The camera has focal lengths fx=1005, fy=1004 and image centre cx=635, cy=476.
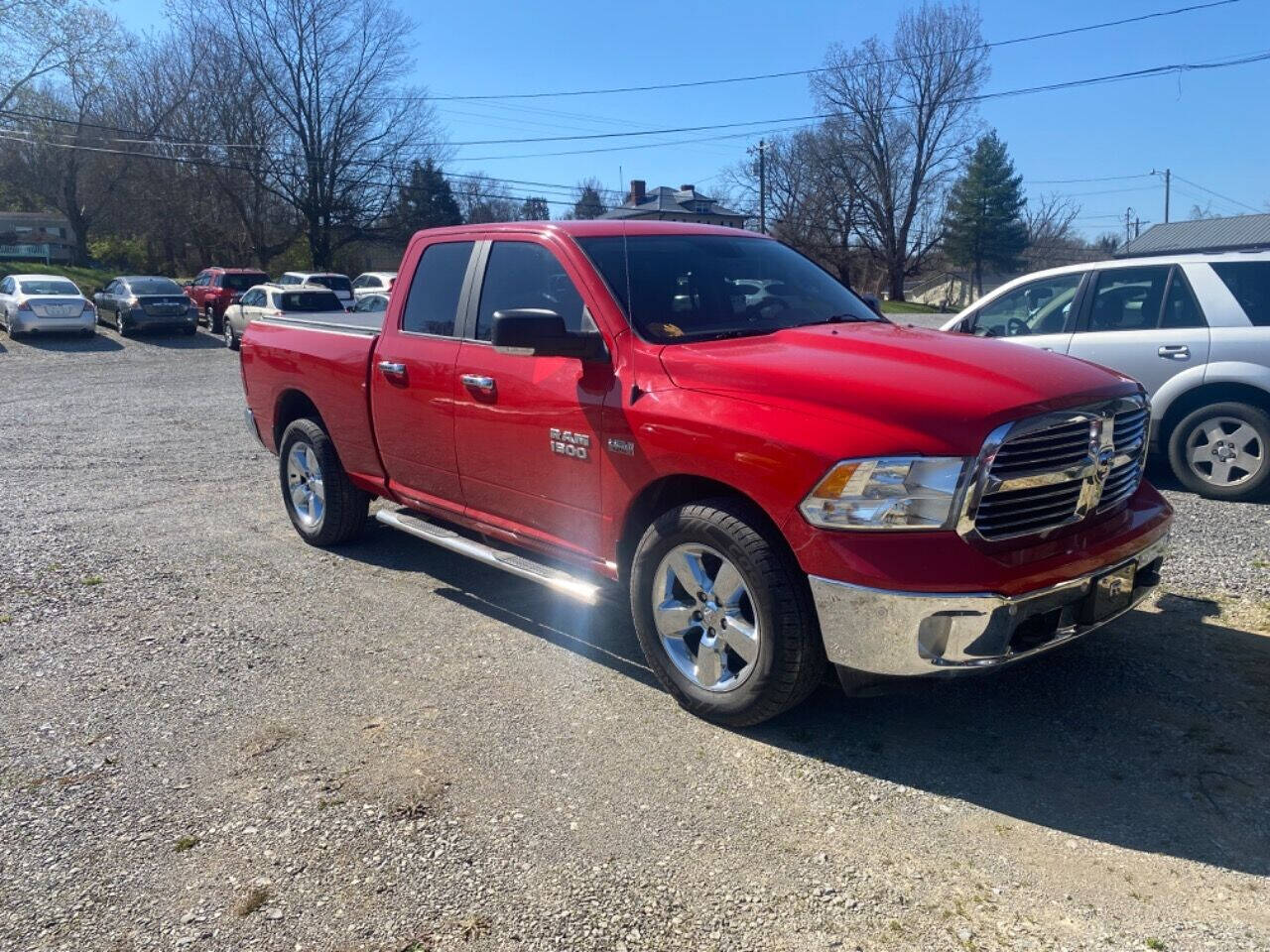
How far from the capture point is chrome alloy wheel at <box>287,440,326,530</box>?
6.44 metres

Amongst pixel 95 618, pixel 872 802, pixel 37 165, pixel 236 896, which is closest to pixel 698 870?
pixel 872 802

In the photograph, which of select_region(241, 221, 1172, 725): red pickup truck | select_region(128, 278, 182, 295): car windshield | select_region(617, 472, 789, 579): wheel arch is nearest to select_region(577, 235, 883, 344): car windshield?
select_region(241, 221, 1172, 725): red pickup truck

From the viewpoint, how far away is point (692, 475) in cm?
390

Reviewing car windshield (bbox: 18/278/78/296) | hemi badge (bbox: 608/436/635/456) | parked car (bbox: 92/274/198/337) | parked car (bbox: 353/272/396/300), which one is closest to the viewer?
hemi badge (bbox: 608/436/635/456)

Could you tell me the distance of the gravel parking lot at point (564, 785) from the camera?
2818 mm

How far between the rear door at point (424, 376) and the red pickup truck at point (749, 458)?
0.02 metres

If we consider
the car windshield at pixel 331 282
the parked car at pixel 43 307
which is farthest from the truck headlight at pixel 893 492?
the car windshield at pixel 331 282

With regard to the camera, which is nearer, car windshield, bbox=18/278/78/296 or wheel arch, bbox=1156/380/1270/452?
wheel arch, bbox=1156/380/1270/452

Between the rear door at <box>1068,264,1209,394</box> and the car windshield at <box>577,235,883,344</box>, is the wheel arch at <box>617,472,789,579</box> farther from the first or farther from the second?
the rear door at <box>1068,264,1209,394</box>

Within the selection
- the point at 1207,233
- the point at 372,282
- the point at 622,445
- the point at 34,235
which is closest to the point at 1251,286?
the point at 622,445

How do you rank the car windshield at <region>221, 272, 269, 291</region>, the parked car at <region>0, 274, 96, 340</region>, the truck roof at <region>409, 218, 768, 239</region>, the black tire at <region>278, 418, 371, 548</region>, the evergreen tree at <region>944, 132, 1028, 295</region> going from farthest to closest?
the evergreen tree at <region>944, 132, 1028, 295</region>, the car windshield at <region>221, 272, 269, 291</region>, the parked car at <region>0, 274, 96, 340</region>, the black tire at <region>278, 418, 371, 548</region>, the truck roof at <region>409, 218, 768, 239</region>

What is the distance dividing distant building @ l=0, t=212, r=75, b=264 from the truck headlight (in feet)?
246

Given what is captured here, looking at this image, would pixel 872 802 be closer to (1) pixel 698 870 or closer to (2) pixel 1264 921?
(1) pixel 698 870

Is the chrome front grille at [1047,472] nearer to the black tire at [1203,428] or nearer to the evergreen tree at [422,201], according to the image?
the black tire at [1203,428]
